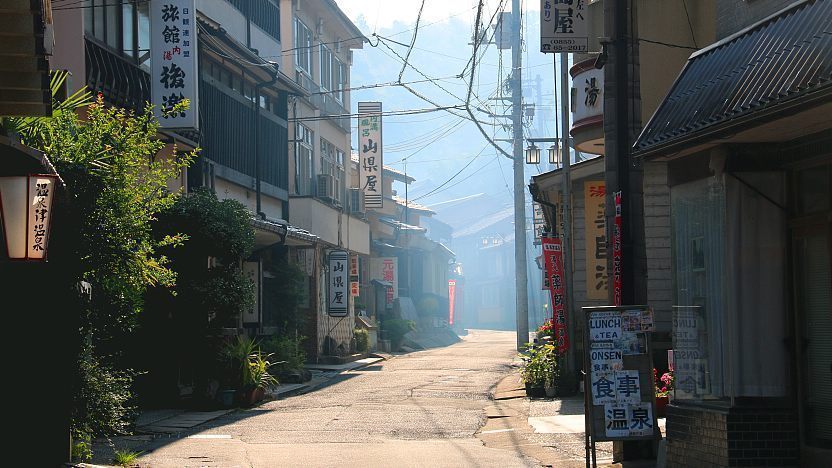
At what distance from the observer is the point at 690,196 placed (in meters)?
12.4

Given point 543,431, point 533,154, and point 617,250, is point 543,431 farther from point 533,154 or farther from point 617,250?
point 533,154

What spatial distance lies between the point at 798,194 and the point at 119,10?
15.1 meters

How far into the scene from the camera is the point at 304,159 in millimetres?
37594

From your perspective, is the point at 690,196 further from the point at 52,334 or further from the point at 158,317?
the point at 158,317

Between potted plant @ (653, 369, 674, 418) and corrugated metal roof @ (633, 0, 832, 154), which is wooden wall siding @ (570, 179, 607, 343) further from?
corrugated metal roof @ (633, 0, 832, 154)

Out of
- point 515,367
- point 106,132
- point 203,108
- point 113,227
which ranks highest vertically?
point 203,108

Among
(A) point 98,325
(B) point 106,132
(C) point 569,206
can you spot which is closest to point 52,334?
(A) point 98,325

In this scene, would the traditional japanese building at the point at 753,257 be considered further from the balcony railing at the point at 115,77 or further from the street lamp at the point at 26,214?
the balcony railing at the point at 115,77

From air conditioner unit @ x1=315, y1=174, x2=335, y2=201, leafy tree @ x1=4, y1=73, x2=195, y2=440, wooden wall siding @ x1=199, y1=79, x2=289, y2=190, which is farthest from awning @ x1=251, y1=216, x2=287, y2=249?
leafy tree @ x1=4, y1=73, x2=195, y2=440

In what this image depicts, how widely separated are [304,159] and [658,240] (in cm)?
1781

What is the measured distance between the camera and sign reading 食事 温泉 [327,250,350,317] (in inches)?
1444

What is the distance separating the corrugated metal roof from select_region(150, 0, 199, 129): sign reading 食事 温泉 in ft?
37.6

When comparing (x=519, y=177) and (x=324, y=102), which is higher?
(x=324, y=102)

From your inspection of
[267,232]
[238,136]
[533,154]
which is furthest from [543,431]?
[533,154]
